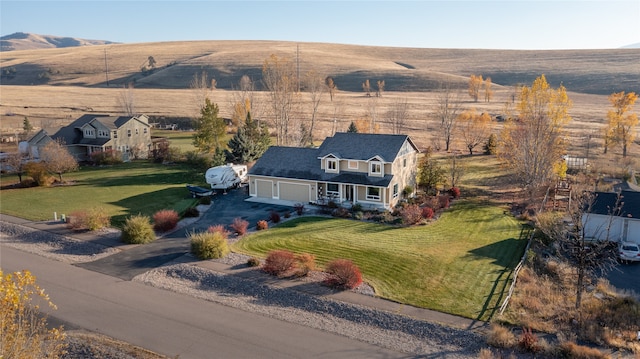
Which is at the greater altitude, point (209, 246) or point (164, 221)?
point (164, 221)

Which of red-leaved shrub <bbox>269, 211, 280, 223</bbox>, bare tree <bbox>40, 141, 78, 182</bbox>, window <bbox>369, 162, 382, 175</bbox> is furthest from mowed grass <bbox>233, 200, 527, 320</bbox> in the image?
bare tree <bbox>40, 141, 78, 182</bbox>

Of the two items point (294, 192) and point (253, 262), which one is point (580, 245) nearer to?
point (253, 262)

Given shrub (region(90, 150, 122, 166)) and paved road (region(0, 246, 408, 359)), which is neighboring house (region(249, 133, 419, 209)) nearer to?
→ paved road (region(0, 246, 408, 359))

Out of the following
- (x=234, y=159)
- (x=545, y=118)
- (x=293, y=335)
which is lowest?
(x=293, y=335)

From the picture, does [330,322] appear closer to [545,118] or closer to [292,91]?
[545,118]

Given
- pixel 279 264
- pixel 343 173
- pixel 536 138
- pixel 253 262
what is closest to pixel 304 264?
pixel 279 264

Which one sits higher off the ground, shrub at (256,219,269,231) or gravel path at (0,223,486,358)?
shrub at (256,219,269,231)

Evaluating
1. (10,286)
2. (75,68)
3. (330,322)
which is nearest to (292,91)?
(330,322)
